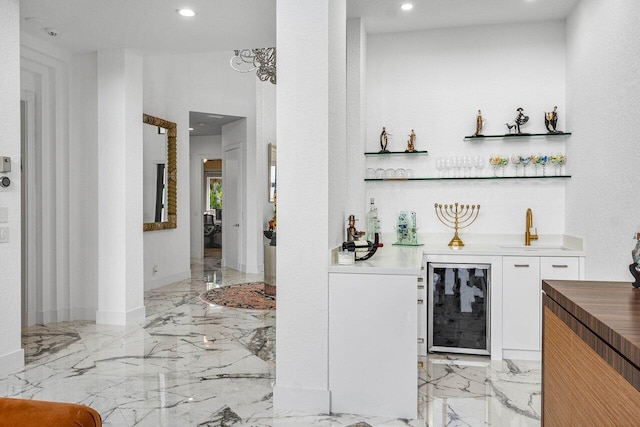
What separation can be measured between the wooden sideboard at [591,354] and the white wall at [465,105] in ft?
7.75

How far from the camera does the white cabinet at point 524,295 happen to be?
3412 mm

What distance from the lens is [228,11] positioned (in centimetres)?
352

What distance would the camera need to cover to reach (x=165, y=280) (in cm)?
651

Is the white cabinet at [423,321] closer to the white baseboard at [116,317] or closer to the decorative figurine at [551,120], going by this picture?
the decorative figurine at [551,120]

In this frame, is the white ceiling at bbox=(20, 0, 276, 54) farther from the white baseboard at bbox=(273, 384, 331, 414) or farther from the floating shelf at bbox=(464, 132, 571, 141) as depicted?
the white baseboard at bbox=(273, 384, 331, 414)

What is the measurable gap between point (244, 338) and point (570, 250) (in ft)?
8.91

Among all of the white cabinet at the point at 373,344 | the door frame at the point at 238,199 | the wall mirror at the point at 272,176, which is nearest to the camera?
the white cabinet at the point at 373,344

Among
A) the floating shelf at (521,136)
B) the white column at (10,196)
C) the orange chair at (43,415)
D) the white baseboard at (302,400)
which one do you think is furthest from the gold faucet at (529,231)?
the white column at (10,196)

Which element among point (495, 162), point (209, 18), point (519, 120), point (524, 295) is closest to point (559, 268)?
point (524, 295)

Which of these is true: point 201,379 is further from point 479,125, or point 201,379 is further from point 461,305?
point 479,125

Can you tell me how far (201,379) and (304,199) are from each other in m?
Result: 1.45

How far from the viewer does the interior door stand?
8.09 metres

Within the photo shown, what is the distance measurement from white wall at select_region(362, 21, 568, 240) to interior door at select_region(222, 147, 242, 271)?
4190 mm

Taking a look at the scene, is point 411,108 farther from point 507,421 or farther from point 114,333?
point 114,333
